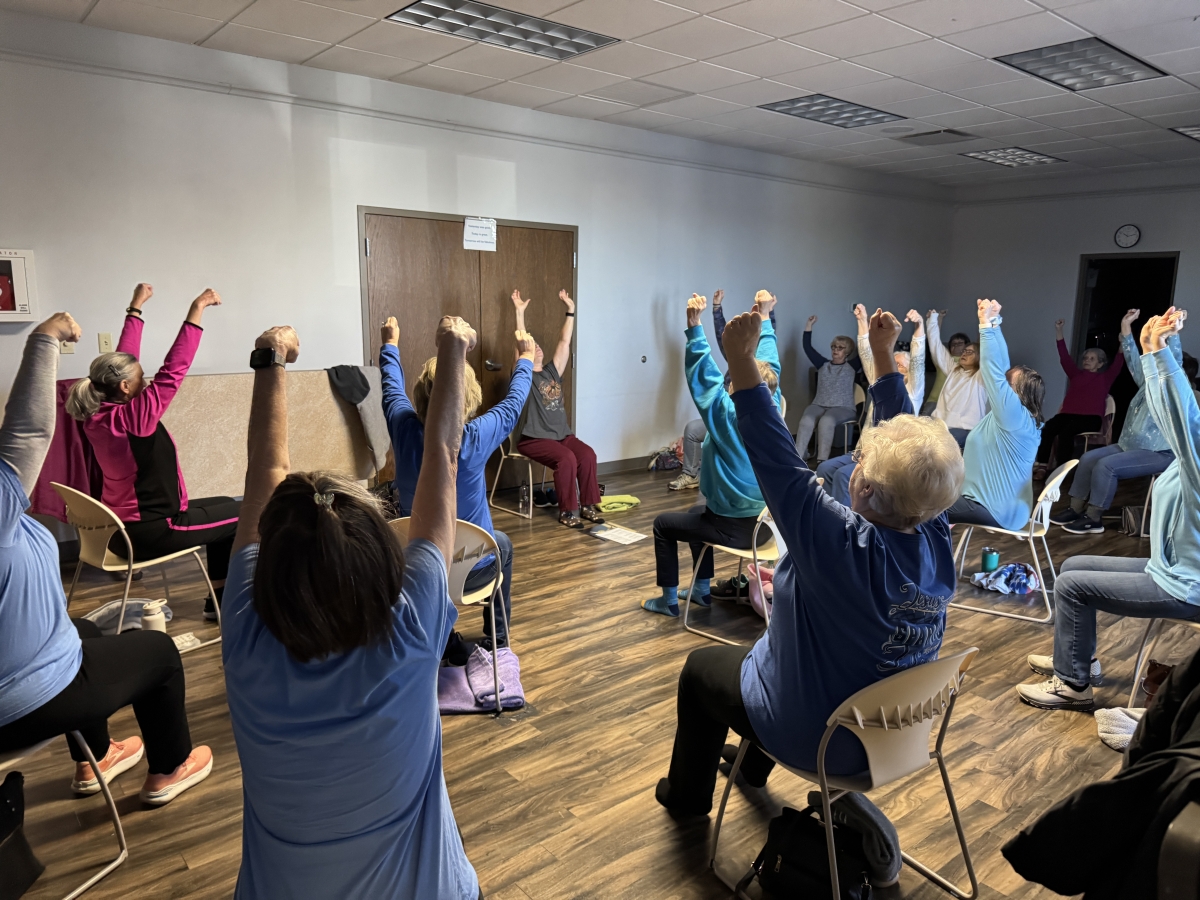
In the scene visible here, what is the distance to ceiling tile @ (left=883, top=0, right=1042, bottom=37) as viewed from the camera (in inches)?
153

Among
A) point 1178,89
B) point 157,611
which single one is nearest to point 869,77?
point 1178,89

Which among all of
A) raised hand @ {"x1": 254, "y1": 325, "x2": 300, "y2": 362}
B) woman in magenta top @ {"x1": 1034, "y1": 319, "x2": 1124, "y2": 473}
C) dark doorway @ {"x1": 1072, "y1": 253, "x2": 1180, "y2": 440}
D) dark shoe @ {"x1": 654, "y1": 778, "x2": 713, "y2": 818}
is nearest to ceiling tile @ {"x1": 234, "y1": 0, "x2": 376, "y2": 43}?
raised hand @ {"x1": 254, "y1": 325, "x2": 300, "y2": 362}

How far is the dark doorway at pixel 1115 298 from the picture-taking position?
375 inches

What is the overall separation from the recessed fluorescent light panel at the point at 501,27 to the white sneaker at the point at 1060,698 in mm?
4020

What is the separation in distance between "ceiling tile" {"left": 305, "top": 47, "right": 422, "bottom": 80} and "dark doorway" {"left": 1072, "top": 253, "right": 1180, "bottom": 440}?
8480mm

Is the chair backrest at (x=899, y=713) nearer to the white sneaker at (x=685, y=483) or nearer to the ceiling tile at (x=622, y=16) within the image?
the ceiling tile at (x=622, y=16)

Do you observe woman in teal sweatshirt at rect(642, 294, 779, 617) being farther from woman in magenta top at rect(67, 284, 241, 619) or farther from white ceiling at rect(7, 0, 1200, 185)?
woman in magenta top at rect(67, 284, 241, 619)

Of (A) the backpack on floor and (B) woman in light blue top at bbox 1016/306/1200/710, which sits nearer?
(A) the backpack on floor

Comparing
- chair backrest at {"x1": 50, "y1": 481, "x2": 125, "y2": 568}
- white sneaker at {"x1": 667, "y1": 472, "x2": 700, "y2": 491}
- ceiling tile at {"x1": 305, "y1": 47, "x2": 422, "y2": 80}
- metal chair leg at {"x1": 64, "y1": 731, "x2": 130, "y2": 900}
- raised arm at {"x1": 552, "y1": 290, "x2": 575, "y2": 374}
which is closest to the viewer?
metal chair leg at {"x1": 64, "y1": 731, "x2": 130, "y2": 900}

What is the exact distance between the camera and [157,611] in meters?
3.42

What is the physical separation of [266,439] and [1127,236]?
10.6 m

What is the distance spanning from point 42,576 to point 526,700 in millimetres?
1828

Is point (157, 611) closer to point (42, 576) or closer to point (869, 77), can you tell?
point (42, 576)

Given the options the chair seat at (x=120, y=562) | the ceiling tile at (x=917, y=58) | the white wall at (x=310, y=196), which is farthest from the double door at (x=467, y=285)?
the ceiling tile at (x=917, y=58)
